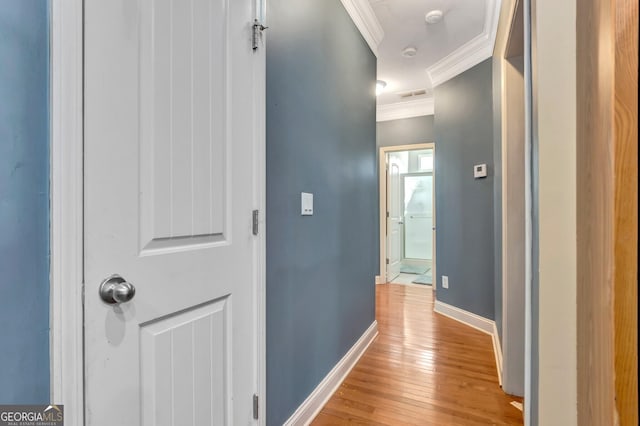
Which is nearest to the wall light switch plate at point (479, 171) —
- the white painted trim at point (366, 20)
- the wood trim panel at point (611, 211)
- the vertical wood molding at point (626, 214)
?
the white painted trim at point (366, 20)

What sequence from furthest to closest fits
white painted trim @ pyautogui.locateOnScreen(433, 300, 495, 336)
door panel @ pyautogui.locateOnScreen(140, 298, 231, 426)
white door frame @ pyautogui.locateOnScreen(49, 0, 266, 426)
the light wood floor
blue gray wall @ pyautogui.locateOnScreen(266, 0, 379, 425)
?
white painted trim @ pyautogui.locateOnScreen(433, 300, 495, 336)
the light wood floor
blue gray wall @ pyautogui.locateOnScreen(266, 0, 379, 425)
door panel @ pyautogui.locateOnScreen(140, 298, 231, 426)
white door frame @ pyautogui.locateOnScreen(49, 0, 266, 426)

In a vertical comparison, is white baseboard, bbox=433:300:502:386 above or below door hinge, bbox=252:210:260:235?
below

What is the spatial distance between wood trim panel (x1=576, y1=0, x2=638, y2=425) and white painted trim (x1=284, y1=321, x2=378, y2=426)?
122 centimetres

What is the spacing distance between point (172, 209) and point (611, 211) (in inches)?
41.9

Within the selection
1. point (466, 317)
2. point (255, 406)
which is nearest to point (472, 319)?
point (466, 317)

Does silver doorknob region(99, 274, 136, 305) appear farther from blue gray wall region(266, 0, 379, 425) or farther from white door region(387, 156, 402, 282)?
white door region(387, 156, 402, 282)

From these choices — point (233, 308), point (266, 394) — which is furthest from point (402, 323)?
point (233, 308)

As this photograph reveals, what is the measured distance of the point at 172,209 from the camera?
92cm

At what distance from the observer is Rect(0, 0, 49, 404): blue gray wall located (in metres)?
0.59

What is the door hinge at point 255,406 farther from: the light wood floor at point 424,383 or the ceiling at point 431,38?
the ceiling at point 431,38

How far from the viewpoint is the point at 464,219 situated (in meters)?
3.28

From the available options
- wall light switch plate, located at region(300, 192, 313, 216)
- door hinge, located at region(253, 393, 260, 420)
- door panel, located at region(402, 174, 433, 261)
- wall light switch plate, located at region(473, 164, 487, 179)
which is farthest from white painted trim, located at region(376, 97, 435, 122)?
door hinge, located at region(253, 393, 260, 420)

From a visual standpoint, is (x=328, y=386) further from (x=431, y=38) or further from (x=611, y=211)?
(x=431, y=38)

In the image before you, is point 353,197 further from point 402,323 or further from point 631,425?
point 631,425
